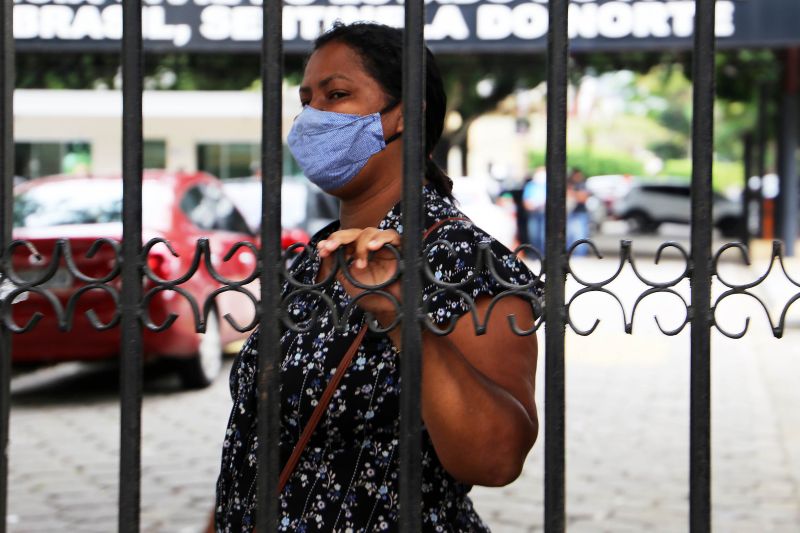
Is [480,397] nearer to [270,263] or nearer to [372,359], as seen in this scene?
[372,359]

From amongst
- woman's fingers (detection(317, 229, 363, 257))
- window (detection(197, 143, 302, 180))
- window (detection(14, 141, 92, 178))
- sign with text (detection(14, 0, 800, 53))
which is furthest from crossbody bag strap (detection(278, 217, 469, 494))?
window (detection(14, 141, 92, 178))

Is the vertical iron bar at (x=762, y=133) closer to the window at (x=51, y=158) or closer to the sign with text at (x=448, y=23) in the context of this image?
the window at (x=51, y=158)

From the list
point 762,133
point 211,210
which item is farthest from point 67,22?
point 762,133

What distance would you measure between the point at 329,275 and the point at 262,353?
8.7 inches

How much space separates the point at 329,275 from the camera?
Result: 199cm

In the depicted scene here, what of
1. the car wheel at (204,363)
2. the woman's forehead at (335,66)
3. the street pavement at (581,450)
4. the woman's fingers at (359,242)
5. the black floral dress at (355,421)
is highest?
the woman's forehead at (335,66)

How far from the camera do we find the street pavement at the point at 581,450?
6129mm

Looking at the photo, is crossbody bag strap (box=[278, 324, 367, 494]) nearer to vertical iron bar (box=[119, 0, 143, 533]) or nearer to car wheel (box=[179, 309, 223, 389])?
vertical iron bar (box=[119, 0, 143, 533])

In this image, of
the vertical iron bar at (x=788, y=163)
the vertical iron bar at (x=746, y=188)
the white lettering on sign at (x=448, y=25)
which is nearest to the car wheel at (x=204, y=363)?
the white lettering on sign at (x=448, y=25)

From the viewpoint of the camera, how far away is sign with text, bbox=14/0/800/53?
7.38 m

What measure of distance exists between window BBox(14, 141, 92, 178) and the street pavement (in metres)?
16.2

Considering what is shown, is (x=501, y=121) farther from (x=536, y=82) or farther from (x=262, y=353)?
(x=262, y=353)

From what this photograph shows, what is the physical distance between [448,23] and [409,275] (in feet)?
19.6

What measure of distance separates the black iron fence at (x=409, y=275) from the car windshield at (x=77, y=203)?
6.84 metres
